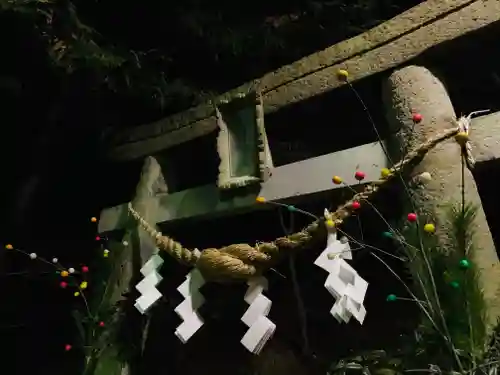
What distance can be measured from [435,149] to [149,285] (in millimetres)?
635

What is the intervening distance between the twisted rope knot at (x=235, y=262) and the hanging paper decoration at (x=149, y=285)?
0.15 metres

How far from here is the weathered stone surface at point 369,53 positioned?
2.90ft

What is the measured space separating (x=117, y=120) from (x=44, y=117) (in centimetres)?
19

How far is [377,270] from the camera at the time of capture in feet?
3.67

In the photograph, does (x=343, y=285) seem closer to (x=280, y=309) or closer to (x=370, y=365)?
(x=370, y=365)

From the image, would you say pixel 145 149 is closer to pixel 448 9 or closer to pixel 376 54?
pixel 376 54

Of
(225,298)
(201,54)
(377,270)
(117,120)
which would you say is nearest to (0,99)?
(117,120)

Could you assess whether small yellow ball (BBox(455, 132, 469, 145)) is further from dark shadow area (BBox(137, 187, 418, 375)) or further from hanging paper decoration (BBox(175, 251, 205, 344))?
hanging paper decoration (BBox(175, 251, 205, 344))

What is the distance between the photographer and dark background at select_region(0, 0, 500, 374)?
120 centimetres

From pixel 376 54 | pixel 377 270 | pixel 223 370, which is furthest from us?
pixel 223 370

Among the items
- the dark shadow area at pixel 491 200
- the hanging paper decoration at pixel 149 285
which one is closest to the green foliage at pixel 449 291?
the dark shadow area at pixel 491 200

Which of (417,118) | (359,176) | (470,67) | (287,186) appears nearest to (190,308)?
(287,186)

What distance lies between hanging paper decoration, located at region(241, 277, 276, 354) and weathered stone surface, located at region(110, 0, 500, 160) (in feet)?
1.14

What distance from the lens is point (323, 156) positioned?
101cm
